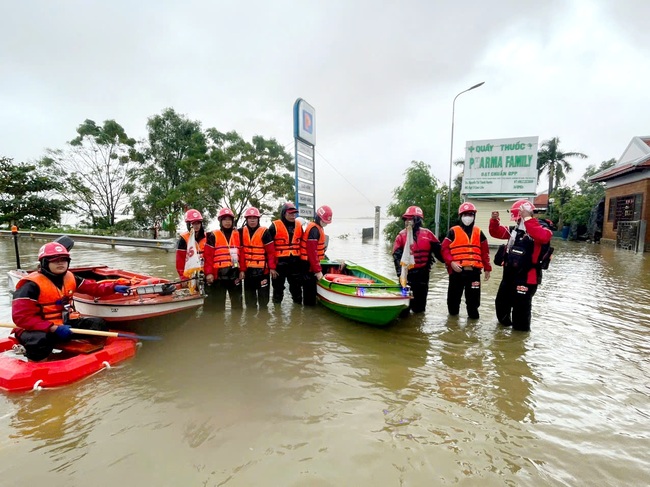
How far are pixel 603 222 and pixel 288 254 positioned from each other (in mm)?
22475

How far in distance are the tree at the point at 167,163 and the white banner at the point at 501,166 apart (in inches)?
559

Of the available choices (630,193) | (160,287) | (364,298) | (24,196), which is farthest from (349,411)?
(24,196)

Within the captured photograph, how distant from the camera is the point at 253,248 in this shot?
5543mm

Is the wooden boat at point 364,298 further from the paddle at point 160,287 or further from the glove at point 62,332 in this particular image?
the glove at point 62,332

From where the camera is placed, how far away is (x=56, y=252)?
12.2 feet

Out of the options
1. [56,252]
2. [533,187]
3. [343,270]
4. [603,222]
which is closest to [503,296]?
[343,270]

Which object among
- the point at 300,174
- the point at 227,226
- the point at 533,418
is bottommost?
the point at 533,418

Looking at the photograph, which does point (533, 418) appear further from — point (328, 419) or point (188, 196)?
point (188, 196)

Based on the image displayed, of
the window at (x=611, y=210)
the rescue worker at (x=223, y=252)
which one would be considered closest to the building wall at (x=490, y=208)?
the window at (x=611, y=210)

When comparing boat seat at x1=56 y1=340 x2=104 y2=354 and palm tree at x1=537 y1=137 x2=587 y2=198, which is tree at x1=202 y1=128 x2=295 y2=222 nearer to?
boat seat at x1=56 y1=340 x2=104 y2=354

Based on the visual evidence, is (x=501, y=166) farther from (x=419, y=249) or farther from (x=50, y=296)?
(x=50, y=296)

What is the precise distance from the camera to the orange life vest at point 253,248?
18.2 feet

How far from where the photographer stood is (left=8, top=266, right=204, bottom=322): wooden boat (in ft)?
14.9

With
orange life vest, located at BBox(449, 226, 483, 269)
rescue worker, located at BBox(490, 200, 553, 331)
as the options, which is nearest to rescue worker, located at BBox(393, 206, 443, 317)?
orange life vest, located at BBox(449, 226, 483, 269)
